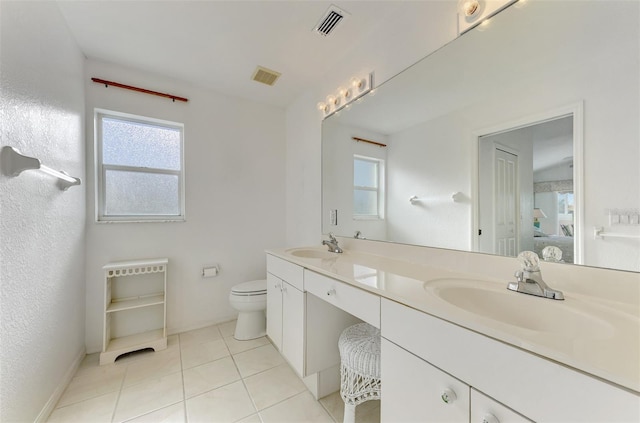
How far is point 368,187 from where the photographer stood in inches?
69.6

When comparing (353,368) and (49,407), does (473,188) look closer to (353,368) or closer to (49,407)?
(353,368)

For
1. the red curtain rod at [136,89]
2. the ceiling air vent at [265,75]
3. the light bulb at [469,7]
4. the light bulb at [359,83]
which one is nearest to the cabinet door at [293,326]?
the light bulb at [359,83]

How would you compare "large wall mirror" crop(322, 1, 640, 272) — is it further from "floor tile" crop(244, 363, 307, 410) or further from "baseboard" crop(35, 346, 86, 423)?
"baseboard" crop(35, 346, 86, 423)

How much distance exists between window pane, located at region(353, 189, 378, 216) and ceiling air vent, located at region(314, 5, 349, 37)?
44.7 inches

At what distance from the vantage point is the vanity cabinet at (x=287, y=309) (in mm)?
1388

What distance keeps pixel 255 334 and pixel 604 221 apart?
7.54 ft

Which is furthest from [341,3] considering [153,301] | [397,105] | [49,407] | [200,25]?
[49,407]

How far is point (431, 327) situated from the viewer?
0.69m

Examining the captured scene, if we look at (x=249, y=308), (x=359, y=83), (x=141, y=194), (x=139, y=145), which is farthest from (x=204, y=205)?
(x=359, y=83)

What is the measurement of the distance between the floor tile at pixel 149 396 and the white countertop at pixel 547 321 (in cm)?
124

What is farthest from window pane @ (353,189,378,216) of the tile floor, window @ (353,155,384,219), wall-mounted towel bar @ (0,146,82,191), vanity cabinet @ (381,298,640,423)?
wall-mounted towel bar @ (0,146,82,191)

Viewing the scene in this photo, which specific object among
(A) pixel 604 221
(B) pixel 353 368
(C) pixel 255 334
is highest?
(A) pixel 604 221

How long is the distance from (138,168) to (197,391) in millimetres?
1863

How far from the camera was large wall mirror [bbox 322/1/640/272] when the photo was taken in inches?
29.6
